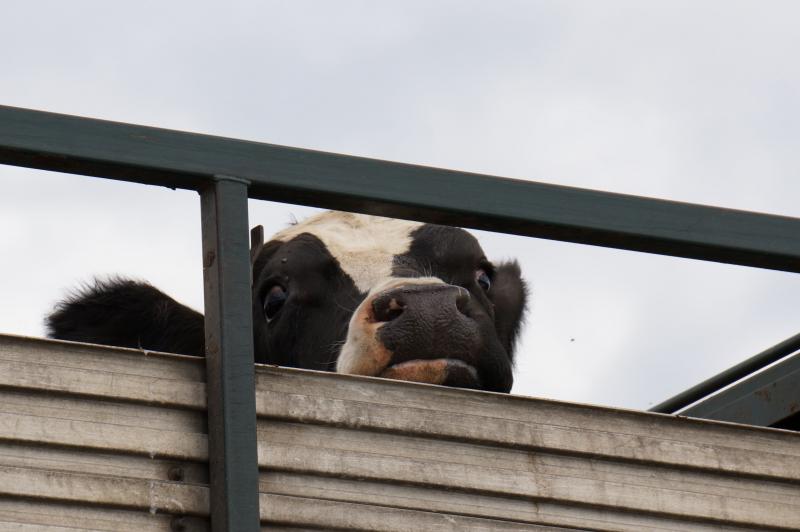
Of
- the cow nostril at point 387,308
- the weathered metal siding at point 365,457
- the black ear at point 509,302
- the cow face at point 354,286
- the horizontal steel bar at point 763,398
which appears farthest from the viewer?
the black ear at point 509,302

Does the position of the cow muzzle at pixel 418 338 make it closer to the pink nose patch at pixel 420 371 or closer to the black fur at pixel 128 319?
the pink nose patch at pixel 420 371

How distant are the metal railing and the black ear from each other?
12.6ft

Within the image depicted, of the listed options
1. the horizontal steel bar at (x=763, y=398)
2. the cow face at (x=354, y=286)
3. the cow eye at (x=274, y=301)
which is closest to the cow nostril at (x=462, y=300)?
the cow face at (x=354, y=286)

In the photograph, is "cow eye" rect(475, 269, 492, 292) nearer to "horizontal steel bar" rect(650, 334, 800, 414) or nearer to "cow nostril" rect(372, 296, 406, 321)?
"horizontal steel bar" rect(650, 334, 800, 414)

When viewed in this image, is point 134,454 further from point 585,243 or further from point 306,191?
point 585,243

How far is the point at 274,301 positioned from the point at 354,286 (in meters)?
0.50

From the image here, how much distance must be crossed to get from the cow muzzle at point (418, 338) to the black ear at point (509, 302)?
2979 mm

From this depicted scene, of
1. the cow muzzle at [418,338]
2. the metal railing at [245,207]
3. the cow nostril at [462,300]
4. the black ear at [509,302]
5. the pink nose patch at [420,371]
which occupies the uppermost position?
the black ear at [509,302]

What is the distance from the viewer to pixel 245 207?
299cm

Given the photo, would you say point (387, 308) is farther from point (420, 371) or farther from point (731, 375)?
point (731, 375)

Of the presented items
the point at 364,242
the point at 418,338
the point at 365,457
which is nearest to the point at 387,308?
the point at 418,338

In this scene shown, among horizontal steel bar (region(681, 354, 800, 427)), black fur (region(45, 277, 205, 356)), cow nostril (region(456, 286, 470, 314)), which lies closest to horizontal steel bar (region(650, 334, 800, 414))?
horizontal steel bar (region(681, 354, 800, 427))

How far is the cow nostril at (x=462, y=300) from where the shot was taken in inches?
168

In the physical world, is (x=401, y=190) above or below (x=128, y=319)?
below
